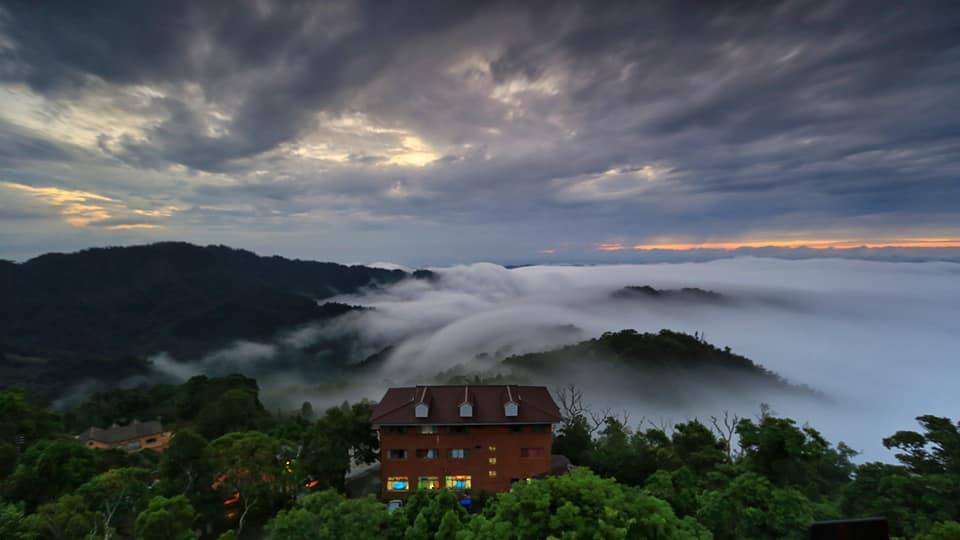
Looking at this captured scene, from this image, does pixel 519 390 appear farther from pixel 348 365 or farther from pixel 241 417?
pixel 348 365

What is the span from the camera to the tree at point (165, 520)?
19.0 meters

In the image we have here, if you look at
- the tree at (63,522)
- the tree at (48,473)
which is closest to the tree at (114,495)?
the tree at (63,522)

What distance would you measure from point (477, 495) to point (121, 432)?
55.8 metres

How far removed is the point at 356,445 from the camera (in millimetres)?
35688

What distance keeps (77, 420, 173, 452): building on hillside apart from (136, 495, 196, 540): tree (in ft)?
135

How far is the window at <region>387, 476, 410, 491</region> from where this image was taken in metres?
33.5

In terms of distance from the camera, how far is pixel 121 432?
180ft

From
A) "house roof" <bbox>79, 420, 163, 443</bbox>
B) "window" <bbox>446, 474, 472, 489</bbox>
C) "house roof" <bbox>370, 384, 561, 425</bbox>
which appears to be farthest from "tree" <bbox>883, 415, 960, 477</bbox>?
"house roof" <bbox>79, 420, 163, 443</bbox>

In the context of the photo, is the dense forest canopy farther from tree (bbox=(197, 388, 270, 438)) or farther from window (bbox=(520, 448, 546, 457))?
window (bbox=(520, 448, 546, 457))

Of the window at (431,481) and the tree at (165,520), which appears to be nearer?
the tree at (165,520)

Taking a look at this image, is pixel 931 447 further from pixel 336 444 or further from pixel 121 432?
pixel 121 432

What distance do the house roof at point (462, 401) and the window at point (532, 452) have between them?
269cm

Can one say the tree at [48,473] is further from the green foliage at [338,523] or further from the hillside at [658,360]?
the hillside at [658,360]

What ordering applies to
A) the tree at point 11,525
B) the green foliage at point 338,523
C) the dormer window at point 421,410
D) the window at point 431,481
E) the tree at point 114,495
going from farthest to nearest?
the window at point 431,481, the dormer window at point 421,410, the tree at point 114,495, the green foliage at point 338,523, the tree at point 11,525
